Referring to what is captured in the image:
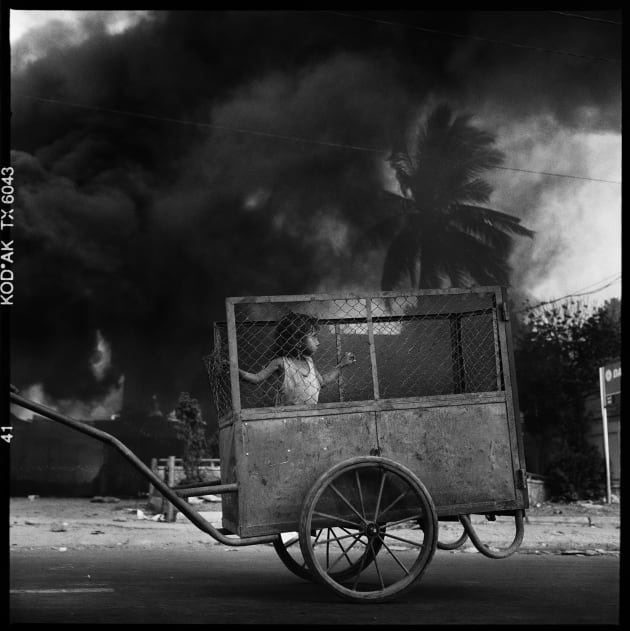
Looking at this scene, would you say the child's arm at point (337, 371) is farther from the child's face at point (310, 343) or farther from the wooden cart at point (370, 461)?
the wooden cart at point (370, 461)

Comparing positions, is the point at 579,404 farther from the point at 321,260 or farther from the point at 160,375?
the point at 160,375

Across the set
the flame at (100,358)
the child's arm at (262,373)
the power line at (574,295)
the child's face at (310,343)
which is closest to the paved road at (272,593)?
the child's arm at (262,373)

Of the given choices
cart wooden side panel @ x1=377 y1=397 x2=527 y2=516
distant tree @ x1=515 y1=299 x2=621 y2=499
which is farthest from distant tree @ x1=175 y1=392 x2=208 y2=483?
cart wooden side panel @ x1=377 y1=397 x2=527 y2=516

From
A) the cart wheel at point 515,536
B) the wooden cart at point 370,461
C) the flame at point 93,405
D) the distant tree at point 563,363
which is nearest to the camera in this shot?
the wooden cart at point 370,461

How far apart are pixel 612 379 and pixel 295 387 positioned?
12844 millimetres

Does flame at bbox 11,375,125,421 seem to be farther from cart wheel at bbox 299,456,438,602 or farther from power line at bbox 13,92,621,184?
cart wheel at bbox 299,456,438,602

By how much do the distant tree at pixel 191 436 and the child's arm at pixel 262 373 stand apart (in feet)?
30.3

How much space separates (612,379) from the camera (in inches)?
663

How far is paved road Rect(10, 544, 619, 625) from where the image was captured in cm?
427

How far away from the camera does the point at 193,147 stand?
60.3ft

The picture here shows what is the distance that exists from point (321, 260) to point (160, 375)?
4405 mm

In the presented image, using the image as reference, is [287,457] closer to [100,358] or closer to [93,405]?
[93,405]

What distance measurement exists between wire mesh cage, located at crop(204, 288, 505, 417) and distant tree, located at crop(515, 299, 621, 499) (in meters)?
12.6

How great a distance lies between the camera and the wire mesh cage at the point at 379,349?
18.0ft
